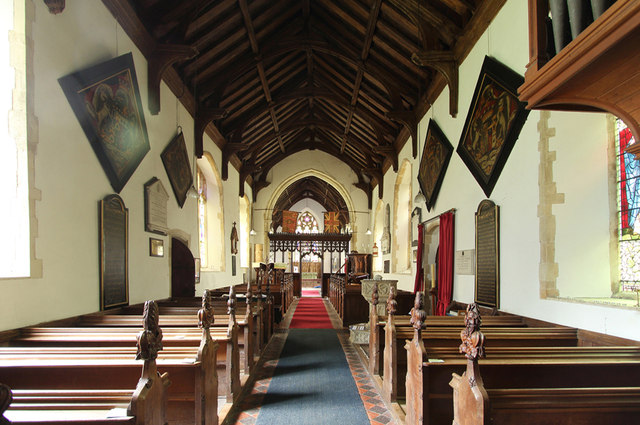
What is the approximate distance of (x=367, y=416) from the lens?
11.3ft

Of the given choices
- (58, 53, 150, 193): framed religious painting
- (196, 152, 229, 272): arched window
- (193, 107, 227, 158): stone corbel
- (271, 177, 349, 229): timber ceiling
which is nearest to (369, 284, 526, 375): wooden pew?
(58, 53, 150, 193): framed religious painting

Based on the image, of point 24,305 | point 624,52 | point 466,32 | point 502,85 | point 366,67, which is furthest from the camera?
point 366,67

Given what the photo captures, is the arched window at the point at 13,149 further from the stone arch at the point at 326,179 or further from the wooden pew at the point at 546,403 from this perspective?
the stone arch at the point at 326,179

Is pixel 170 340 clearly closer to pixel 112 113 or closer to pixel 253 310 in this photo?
pixel 253 310

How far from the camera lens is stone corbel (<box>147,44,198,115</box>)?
19.9 ft

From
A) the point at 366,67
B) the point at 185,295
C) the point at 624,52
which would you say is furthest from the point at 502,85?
the point at 185,295

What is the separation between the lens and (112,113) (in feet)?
15.9

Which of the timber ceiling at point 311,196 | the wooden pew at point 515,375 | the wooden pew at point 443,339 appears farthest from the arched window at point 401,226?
the timber ceiling at point 311,196

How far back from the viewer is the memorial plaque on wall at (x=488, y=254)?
4.99 meters

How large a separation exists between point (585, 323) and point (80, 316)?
432 cm

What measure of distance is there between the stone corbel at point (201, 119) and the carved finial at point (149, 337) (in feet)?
22.9

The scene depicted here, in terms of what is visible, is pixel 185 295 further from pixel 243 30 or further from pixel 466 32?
pixel 466 32

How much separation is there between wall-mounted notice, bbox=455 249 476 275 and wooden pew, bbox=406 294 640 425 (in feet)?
11.0

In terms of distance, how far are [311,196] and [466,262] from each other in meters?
19.3
